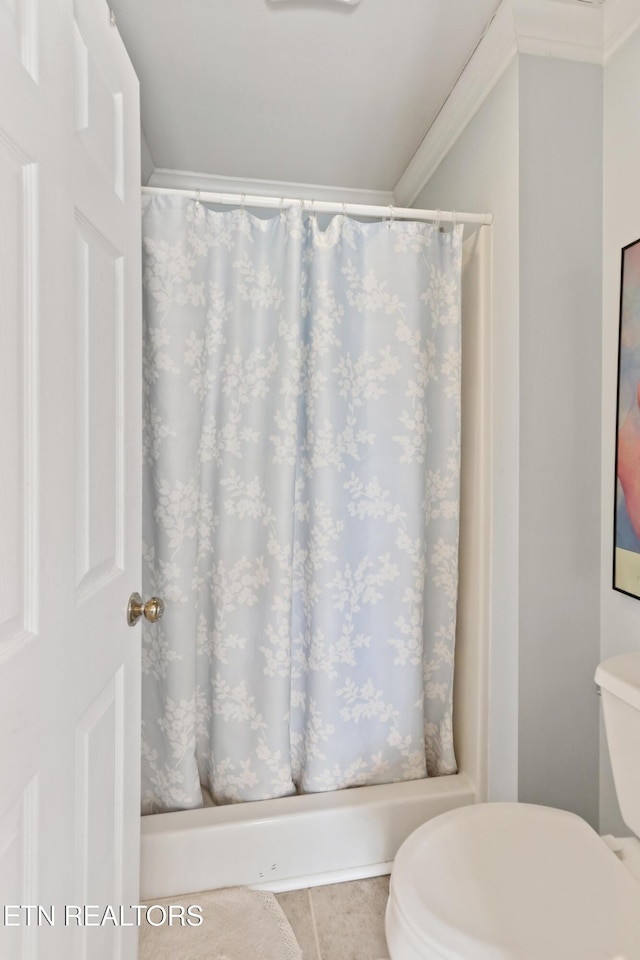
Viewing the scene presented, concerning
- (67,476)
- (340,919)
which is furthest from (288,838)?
(67,476)

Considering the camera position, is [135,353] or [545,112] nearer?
[135,353]

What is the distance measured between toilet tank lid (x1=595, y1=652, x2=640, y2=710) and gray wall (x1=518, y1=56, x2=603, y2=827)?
0.33 metres

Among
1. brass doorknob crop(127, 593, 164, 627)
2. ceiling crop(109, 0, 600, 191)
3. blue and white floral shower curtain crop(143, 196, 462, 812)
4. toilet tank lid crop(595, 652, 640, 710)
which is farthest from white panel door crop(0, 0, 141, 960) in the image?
toilet tank lid crop(595, 652, 640, 710)

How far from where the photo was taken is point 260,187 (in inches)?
81.4

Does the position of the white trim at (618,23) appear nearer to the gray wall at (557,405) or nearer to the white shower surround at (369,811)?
the gray wall at (557,405)

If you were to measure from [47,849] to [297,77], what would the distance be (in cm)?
189

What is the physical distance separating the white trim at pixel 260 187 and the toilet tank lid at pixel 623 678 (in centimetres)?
188

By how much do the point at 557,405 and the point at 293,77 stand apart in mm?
1233

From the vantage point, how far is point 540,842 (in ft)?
3.15

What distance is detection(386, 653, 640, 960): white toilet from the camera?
2.51 ft

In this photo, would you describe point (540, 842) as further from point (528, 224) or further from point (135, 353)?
point (528, 224)

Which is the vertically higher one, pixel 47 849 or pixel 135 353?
pixel 135 353

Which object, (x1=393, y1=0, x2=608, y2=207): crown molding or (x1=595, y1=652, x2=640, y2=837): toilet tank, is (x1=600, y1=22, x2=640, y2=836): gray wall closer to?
(x1=393, y1=0, x2=608, y2=207): crown molding

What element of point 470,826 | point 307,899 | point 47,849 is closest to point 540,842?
point 470,826
